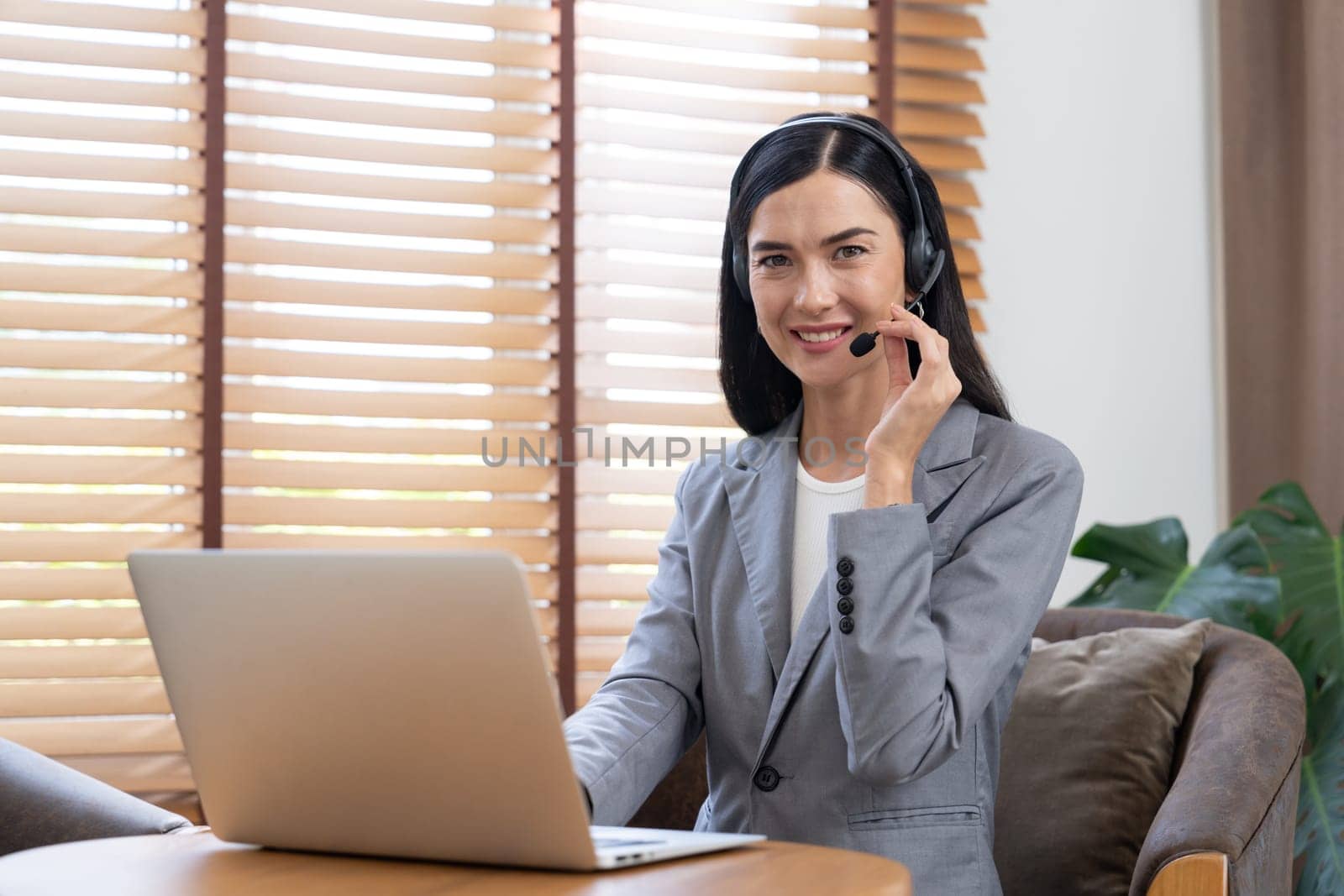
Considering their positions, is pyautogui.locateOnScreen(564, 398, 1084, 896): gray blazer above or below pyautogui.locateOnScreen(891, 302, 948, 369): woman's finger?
below

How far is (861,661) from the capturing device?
3.83 feet

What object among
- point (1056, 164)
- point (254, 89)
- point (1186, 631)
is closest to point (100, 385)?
point (254, 89)

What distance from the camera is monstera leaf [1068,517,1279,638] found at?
2279 mm

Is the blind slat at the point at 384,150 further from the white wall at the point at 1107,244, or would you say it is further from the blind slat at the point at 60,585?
the white wall at the point at 1107,244

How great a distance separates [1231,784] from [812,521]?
51 centimetres

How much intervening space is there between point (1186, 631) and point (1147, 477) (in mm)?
1320

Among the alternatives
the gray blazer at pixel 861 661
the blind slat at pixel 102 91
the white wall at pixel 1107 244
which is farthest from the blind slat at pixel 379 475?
the white wall at pixel 1107 244

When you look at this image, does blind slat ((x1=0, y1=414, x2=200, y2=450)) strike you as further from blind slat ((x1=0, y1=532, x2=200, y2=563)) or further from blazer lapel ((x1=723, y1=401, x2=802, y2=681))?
blazer lapel ((x1=723, y1=401, x2=802, y2=681))

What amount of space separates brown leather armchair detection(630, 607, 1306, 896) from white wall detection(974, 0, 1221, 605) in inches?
43.9

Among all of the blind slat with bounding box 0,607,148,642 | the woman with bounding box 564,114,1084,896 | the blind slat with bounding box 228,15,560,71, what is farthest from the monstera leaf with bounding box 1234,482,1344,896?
the blind slat with bounding box 0,607,148,642

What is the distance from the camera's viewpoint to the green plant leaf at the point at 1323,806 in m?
2.04

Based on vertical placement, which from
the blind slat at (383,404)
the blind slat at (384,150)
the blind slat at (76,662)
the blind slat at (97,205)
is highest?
the blind slat at (384,150)

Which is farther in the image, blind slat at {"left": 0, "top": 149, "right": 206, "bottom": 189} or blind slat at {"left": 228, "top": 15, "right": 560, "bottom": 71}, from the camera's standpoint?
blind slat at {"left": 228, "top": 15, "right": 560, "bottom": 71}

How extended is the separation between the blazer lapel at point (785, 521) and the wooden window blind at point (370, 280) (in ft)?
3.41
